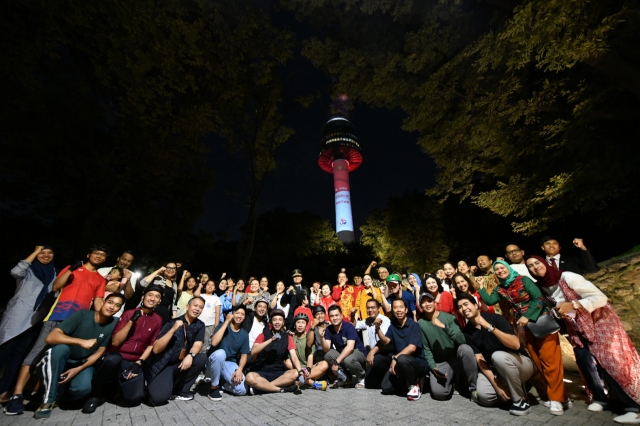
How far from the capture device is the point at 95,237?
10.7m

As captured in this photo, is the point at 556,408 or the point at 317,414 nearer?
the point at 556,408

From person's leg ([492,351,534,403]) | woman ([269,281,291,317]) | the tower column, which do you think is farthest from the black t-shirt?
the tower column

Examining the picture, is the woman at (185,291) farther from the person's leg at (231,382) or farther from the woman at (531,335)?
A: the woman at (531,335)

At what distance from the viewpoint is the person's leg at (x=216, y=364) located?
421 centimetres

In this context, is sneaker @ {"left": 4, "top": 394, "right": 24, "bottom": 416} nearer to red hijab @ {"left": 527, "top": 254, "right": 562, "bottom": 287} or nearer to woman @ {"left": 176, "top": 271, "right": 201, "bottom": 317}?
woman @ {"left": 176, "top": 271, "right": 201, "bottom": 317}

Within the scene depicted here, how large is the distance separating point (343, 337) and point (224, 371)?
6.86ft

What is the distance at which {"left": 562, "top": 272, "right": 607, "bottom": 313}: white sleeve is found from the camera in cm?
312

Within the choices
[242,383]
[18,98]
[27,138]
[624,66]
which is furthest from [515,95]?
[27,138]

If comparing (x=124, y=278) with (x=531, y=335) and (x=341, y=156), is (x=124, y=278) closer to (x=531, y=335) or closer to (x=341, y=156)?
(x=531, y=335)

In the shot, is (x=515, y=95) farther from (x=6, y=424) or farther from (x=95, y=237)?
(x=95, y=237)

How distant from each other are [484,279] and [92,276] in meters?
8.04

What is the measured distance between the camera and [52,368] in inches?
130

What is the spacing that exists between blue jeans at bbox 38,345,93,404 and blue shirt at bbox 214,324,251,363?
5.63 ft

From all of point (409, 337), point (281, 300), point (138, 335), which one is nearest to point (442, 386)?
point (409, 337)
